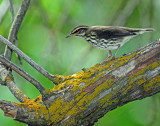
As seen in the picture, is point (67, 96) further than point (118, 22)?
No

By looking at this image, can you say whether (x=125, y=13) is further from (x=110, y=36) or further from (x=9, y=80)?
(x=9, y=80)

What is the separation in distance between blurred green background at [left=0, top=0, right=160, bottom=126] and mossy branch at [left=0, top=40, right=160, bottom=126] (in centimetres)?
129

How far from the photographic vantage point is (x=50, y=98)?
3623mm

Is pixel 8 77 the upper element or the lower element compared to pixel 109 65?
upper

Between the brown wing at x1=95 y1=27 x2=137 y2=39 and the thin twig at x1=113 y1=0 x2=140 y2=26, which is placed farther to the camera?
the thin twig at x1=113 y1=0 x2=140 y2=26

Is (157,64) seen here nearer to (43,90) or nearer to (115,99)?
(115,99)

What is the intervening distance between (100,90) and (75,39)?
4.39 metres

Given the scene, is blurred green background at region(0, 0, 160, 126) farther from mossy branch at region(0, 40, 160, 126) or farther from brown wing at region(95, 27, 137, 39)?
mossy branch at region(0, 40, 160, 126)

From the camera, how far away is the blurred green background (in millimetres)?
5320

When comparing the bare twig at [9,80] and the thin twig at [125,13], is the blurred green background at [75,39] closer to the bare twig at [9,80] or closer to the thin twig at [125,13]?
the thin twig at [125,13]

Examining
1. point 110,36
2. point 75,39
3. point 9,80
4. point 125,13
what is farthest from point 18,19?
point 75,39

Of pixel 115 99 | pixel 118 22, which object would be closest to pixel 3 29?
pixel 118 22

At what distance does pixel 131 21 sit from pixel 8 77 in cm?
347

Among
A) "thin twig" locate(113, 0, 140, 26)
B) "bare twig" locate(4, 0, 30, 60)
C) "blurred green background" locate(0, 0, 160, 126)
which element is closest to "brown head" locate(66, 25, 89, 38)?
"blurred green background" locate(0, 0, 160, 126)
